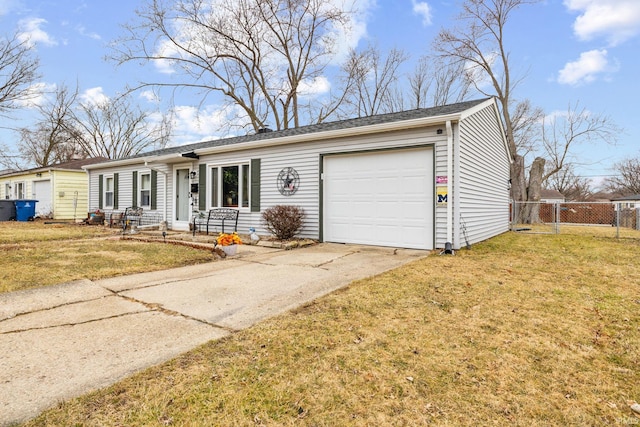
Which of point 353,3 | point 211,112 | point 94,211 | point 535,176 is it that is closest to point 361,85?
point 353,3

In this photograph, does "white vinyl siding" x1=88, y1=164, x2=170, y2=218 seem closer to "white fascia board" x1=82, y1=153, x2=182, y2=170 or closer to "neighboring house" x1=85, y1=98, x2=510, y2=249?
"white fascia board" x1=82, y1=153, x2=182, y2=170

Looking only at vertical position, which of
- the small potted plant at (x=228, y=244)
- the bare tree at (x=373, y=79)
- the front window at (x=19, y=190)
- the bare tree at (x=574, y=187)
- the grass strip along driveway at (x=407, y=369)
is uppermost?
the bare tree at (x=373, y=79)

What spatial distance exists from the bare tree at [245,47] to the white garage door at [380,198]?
14218 millimetres

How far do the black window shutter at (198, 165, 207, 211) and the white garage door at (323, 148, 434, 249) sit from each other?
4.34 meters

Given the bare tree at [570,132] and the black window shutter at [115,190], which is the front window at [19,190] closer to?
the black window shutter at [115,190]

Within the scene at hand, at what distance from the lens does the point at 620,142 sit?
19.8m

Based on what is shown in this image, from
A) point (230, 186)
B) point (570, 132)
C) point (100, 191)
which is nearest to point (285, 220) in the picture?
point (230, 186)

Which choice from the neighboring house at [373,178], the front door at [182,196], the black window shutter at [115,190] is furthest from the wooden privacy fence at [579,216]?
the black window shutter at [115,190]

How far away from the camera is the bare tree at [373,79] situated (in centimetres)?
2181

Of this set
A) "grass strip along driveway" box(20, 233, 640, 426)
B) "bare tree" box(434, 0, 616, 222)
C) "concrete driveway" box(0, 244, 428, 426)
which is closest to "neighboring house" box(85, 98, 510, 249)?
"concrete driveway" box(0, 244, 428, 426)

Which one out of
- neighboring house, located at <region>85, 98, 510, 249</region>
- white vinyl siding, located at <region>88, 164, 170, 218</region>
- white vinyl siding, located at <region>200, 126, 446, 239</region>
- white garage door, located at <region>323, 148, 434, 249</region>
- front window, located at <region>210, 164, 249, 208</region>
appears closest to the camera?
neighboring house, located at <region>85, 98, 510, 249</region>

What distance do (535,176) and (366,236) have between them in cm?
1497

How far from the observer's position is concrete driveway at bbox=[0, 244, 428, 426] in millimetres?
2041

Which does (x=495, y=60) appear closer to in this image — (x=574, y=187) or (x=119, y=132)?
(x=574, y=187)
